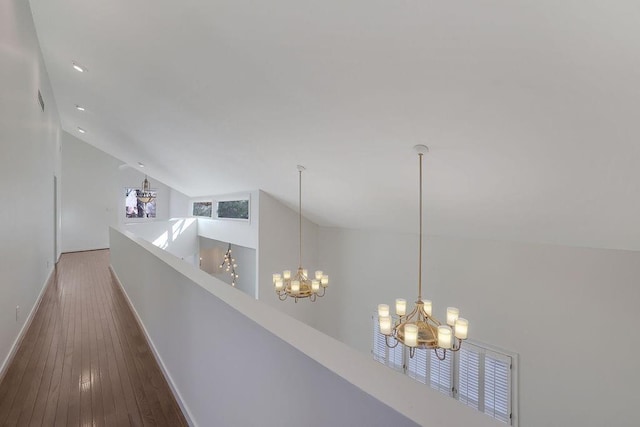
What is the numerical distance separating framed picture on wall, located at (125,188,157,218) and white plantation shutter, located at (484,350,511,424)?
10087mm

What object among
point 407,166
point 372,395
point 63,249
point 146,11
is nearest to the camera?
point 372,395

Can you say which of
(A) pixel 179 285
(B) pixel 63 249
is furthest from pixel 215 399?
(B) pixel 63 249

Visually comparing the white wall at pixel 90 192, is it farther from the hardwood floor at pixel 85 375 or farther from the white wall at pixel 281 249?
the white wall at pixel 281 249

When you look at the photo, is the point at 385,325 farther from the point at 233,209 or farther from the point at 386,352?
the point at 233,209

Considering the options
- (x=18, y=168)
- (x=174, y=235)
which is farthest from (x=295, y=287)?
(x=174, y=235)

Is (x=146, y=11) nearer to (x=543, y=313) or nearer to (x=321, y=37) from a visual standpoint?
(x=321, y=37)

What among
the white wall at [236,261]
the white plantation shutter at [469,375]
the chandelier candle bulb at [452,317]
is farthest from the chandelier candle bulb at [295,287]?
the white wall at [236,261]

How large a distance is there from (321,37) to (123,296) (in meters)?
4.55

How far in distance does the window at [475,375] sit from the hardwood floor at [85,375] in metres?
2.88

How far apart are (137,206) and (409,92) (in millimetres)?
10702

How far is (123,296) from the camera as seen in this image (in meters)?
4.66

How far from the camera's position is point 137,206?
10.6 metres

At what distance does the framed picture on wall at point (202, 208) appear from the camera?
9.32 meters

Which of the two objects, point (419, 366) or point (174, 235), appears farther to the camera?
point (174, 235)
